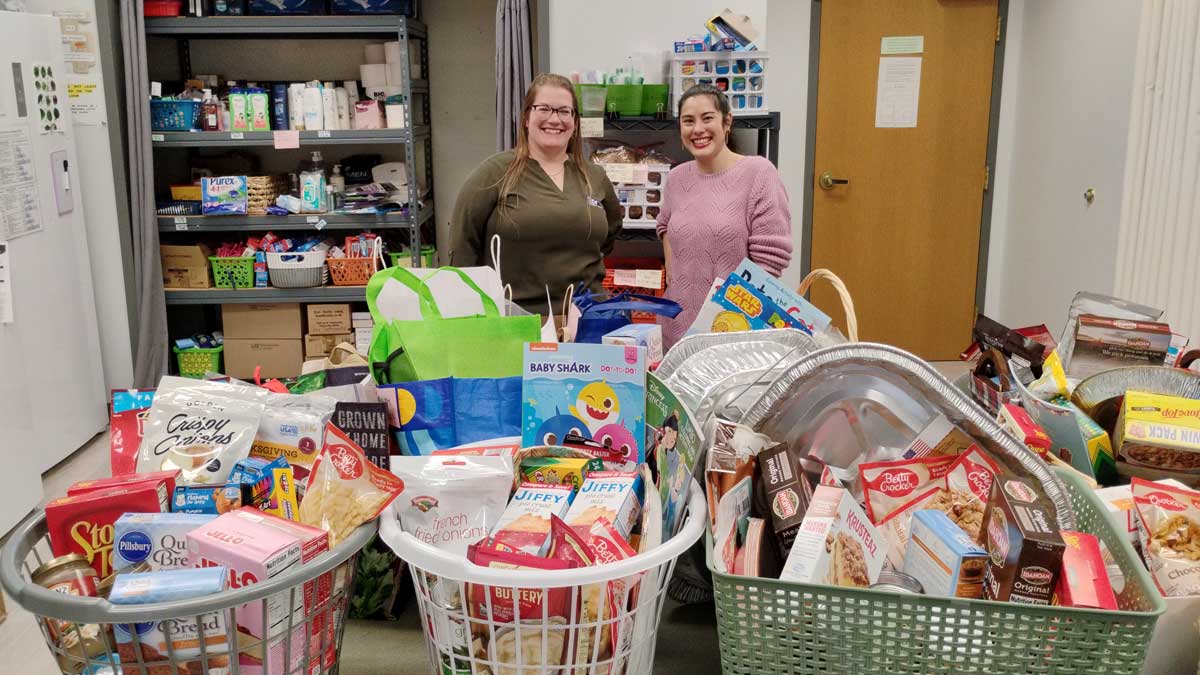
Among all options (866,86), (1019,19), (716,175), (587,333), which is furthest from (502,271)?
(1019,19)

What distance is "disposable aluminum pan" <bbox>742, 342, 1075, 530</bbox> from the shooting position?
107 cm

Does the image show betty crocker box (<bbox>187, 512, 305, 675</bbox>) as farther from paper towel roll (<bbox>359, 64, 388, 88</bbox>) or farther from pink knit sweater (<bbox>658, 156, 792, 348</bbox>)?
paper towel roll (<bbox>359, 64, 388, 88</bbox>)

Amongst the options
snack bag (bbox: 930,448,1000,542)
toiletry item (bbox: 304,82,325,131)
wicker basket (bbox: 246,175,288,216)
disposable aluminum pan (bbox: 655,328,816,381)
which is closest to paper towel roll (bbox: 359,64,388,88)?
toiletry item (bbox: 304,82,325,131)

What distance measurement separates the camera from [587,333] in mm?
1663

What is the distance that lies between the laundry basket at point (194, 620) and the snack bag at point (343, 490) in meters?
→ 0.03

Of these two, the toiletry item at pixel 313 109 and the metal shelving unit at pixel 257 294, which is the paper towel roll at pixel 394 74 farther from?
the metal shelving unit at pixel 257 294

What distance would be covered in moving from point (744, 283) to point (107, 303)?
3.89 metres

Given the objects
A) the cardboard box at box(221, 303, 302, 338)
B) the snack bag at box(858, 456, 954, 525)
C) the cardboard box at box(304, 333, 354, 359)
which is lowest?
the cardboard box at box(304, 333, 354, 359)

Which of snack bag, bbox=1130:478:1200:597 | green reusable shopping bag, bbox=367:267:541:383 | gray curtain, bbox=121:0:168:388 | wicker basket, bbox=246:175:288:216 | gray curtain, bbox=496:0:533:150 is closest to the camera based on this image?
snack bag, bbox=1130:478:1200:597

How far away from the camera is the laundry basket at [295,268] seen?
4.61m

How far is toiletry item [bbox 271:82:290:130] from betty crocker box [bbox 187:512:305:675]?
398 centimetres

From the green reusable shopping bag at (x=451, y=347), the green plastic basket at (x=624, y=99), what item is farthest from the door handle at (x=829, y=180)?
the green reusable shopping bag at (x=451, y=347)

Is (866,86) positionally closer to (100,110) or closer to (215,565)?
(100,110)

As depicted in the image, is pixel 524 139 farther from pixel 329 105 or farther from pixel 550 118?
pixel 329 105
